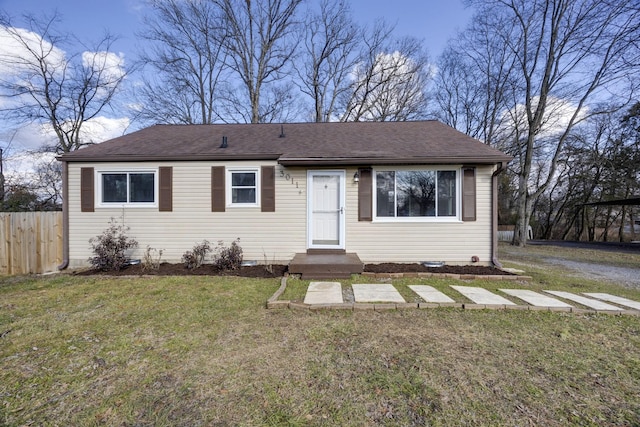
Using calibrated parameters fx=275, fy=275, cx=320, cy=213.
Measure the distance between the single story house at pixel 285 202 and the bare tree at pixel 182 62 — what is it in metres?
11.7

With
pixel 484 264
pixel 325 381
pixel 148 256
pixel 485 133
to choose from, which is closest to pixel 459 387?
pixel 325 381

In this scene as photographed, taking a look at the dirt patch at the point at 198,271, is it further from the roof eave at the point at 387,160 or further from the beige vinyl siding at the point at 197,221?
the roof eave at the point at 387,160

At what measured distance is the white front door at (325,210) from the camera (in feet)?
22.6

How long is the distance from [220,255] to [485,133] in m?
18.4

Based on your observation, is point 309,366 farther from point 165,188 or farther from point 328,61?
point 328,61

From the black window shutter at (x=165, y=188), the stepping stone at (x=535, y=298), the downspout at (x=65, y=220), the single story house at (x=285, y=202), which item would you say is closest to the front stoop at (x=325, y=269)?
the single story house at (x=285, y=202)

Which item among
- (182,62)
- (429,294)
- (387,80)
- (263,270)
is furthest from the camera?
(387,80)

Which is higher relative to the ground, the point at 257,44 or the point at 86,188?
the point at 257,44

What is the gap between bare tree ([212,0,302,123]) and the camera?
16766 millimetres

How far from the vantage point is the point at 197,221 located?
6996mm

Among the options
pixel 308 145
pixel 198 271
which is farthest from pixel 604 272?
pixel 198 271

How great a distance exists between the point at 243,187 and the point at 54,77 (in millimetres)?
14196

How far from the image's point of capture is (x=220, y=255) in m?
6.57

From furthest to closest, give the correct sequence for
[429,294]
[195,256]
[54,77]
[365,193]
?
1. [54,77]
2. [365,193]
3. [195,256]
4. [429,294]
